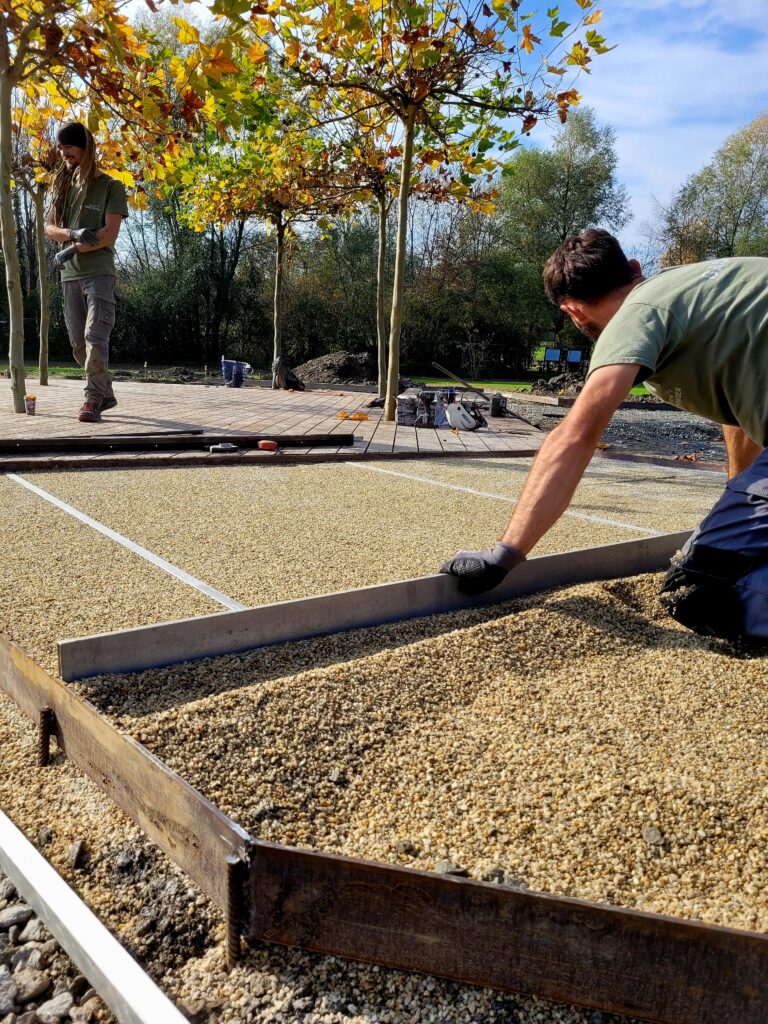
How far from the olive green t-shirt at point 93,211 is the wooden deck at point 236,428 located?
44.1 inches

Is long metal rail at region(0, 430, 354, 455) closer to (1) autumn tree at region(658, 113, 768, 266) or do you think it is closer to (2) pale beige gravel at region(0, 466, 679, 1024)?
(2) pale beige gravel at region(0, 466, 679, 1024)

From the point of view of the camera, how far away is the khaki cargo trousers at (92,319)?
5.39m

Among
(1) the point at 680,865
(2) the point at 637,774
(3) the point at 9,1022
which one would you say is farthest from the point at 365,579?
(3) the point at 9,1022

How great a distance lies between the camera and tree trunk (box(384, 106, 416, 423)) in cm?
676

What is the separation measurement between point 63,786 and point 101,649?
1.10 ft

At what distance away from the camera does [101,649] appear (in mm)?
1675

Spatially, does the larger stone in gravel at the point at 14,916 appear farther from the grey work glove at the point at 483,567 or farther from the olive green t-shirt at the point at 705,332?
the olive green t-shirt at the point at 705,332

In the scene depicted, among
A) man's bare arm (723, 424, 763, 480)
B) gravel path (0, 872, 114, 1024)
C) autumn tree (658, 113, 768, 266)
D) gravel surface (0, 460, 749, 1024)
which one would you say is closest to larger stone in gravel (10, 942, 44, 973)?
gravel path (0, 872, 114, 1024)

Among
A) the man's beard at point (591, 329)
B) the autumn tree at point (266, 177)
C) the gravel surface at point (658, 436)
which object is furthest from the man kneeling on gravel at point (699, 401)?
the autumn tree at point (266, 177)

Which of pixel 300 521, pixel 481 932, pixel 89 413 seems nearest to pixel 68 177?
pixel 89 413

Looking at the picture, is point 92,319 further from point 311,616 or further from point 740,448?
point 740,448

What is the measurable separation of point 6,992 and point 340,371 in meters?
15.9

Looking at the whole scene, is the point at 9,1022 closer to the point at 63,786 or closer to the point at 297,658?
the point at 63,786

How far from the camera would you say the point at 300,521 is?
337cm
